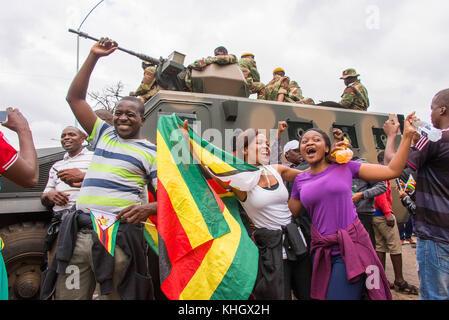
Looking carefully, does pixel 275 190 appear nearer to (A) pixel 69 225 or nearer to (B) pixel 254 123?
(A) pixel 69 225

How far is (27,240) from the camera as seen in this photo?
322 centimetres

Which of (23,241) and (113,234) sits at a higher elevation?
(113,234)

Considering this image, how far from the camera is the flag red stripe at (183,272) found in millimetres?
2090

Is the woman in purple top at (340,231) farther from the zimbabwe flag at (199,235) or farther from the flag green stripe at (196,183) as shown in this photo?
the flag green stripe at (196,183)

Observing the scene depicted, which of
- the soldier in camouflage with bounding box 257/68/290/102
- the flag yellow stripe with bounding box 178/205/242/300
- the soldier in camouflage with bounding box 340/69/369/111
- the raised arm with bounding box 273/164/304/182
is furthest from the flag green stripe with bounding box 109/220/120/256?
the soldier in camouflage with bounding box 340/69/369/111

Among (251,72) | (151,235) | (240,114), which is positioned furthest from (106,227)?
(251,72)

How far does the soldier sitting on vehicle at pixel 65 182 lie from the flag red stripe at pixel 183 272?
1.04m

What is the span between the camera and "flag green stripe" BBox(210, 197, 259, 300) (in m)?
2.07

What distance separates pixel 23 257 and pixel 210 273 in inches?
85.0

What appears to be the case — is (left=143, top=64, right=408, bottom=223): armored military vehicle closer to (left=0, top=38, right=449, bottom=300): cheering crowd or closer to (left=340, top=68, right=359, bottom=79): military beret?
(left=340, top=68, right=359, bottom=79): military beret

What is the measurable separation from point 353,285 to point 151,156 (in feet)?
5.25

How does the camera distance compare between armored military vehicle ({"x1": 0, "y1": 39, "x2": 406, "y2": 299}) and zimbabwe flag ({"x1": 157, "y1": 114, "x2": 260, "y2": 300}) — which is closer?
zimbabwe flag ({"x1": 157, "y1": 114, "x2": 260, "y2": 300})

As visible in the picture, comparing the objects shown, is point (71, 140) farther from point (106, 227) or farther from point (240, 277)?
point (240, 277)

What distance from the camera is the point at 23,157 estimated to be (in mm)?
1613
